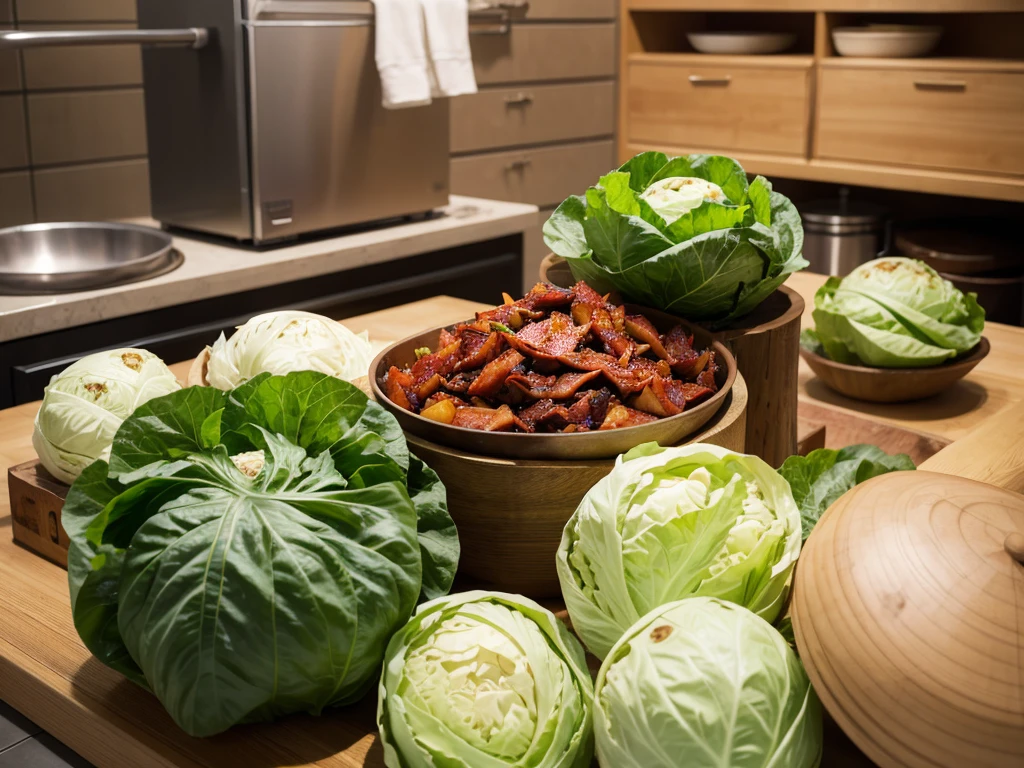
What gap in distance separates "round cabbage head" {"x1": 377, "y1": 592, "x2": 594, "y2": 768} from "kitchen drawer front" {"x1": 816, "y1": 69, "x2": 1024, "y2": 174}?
135 inches

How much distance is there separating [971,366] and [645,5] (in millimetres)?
3417

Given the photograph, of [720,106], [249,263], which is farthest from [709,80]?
[249,263]

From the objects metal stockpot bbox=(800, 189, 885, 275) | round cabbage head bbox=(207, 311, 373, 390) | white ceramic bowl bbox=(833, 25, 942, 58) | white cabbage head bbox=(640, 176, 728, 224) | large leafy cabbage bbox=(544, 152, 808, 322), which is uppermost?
white ceramic bowl bbox=(833, 25, 942, 58)

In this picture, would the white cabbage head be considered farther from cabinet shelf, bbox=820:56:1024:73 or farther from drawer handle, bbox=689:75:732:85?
drawer handle, bbox=689:75:732:85

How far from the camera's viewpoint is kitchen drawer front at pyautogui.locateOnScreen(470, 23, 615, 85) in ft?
13.7

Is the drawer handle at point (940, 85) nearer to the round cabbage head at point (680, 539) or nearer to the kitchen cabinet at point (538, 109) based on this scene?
the kitchen cabinet at point (538, 109)

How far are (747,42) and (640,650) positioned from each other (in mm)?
3986

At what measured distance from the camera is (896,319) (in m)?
1.54

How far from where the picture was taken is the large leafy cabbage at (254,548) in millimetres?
728

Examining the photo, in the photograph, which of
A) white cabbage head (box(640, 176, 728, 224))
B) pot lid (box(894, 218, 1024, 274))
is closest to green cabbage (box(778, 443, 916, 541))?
white cabbage head (box(640, 176, 728, 224))

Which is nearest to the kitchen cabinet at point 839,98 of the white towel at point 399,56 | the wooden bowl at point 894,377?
the white towel at point 399,56

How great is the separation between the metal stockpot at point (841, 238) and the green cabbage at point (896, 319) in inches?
96.4

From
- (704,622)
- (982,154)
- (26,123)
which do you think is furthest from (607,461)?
(982,154)

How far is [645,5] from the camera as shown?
180 inches
